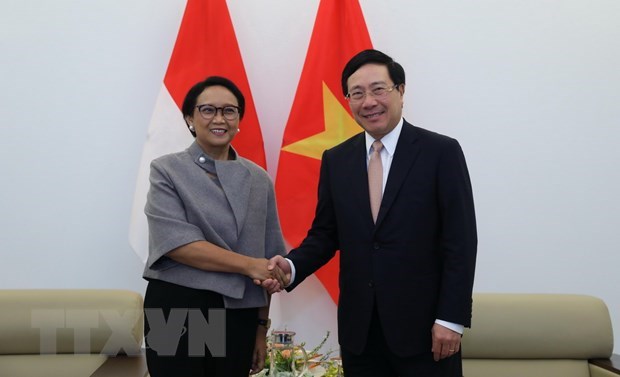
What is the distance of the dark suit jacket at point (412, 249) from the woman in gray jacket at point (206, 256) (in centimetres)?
30

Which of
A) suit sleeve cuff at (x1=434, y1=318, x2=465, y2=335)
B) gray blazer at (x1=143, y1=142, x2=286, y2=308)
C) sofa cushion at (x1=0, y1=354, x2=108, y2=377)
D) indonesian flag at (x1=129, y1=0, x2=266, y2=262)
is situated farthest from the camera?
indonesian flag at (x1=129, y1=0, x2=266, y2=262)

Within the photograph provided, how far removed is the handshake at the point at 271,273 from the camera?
67.7 inches

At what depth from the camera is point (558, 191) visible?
3.11m

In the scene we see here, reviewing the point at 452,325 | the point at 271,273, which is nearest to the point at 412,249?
the point at 452,325

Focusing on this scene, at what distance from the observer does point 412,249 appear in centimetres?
162

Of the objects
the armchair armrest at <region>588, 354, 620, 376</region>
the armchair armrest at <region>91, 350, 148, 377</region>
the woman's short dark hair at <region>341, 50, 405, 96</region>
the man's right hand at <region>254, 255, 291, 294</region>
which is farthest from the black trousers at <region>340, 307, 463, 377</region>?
the armchair armrest at <region>588, 354, 620, 376</region>

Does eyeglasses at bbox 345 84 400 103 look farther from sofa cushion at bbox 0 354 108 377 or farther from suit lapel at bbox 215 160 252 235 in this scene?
sofa cushion at bbox 0 354 108 377

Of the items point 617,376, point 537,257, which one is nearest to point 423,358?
point 617,376

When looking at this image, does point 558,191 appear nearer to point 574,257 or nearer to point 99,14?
point 574,257

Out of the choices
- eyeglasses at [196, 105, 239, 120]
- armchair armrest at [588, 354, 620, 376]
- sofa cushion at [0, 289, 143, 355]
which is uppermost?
eyeglasses at [196, 105, 239, 120]

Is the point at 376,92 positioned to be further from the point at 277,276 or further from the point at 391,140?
the point at 277,276

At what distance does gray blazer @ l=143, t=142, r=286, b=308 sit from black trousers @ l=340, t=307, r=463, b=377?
0.35 meters

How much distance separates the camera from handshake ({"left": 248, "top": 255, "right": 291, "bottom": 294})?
1720 millimetres

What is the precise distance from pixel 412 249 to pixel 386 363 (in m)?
0.35
